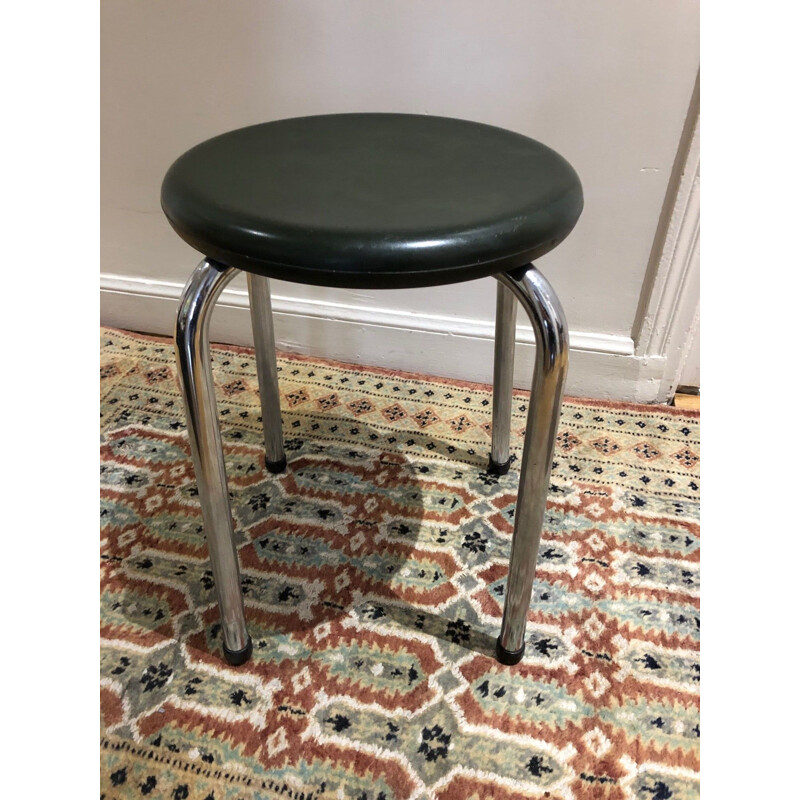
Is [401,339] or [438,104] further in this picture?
[401,339]

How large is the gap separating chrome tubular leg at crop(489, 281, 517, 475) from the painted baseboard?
0.24 m

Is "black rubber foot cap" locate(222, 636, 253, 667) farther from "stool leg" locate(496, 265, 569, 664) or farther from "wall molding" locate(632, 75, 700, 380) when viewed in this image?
"wall molding" locate(632, 75, 700, 380)

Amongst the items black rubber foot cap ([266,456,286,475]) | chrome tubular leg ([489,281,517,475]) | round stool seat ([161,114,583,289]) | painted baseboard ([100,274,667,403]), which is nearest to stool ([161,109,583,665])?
round stool seat ([161,114,583,289])

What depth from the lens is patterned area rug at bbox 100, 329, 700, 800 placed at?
2.18ft

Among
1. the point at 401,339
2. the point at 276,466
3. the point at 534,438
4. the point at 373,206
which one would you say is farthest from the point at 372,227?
the point at 401,339

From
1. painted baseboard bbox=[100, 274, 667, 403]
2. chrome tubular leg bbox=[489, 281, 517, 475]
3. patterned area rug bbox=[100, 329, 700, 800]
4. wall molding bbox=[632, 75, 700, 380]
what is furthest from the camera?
painted baseboard bbox=[100, 274, 667, 403]

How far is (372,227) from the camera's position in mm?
504

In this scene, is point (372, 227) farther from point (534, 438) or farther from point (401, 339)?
point (401, 339)

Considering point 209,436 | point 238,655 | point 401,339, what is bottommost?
point 238,655

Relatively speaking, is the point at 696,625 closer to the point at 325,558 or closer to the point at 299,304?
the point at 325,558

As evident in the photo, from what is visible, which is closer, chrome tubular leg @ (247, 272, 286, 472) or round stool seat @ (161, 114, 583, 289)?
round stool seat @ (161, 114, 583, 289)

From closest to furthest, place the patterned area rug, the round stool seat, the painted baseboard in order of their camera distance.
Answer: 1. the round stool seat
2. the patterned area rug
3. the painted baseboard

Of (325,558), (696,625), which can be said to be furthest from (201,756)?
(696,625)

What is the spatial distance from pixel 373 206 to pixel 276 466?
58cm
